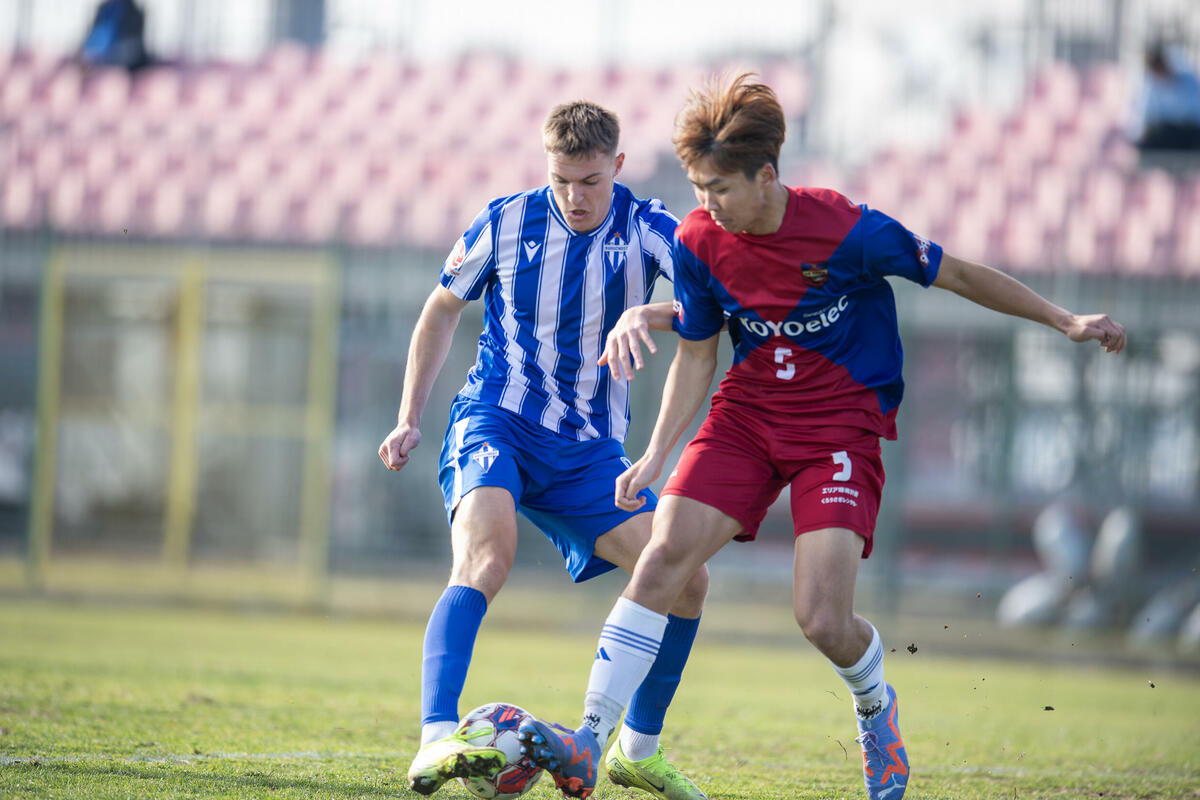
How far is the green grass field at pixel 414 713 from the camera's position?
14.3 feet

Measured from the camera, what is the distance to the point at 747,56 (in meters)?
14.4

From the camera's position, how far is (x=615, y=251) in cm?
454

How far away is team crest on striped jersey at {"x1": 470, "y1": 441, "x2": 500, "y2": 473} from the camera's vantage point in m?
4.25

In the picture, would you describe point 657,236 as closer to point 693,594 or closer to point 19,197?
point 693,594

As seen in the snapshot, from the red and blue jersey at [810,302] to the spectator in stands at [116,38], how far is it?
48.5ft

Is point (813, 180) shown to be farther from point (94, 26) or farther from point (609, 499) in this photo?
point (609, 499)

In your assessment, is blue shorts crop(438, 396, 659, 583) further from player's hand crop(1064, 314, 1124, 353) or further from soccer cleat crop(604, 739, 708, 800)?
player's hand crop(1064, 314, 1124, 353)

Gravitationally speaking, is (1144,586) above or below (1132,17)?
below

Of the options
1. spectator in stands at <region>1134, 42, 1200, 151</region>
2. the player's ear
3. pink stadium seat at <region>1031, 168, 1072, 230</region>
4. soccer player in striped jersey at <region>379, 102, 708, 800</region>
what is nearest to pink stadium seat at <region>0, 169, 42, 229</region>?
pink stadium seat at <region>1031, 168, 1072, 230</region>

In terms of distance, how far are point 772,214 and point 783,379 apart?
1.74 ft

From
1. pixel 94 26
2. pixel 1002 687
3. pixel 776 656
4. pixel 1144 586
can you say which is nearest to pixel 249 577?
pixel 776 656

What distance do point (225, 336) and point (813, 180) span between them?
6.75 meters

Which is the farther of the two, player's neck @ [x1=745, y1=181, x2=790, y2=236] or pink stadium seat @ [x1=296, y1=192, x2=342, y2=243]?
pink stadium seat @ [x1=296, y1=192, x2=342, y2=243]


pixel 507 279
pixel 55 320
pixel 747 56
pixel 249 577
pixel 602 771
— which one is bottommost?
pixel 249 577
